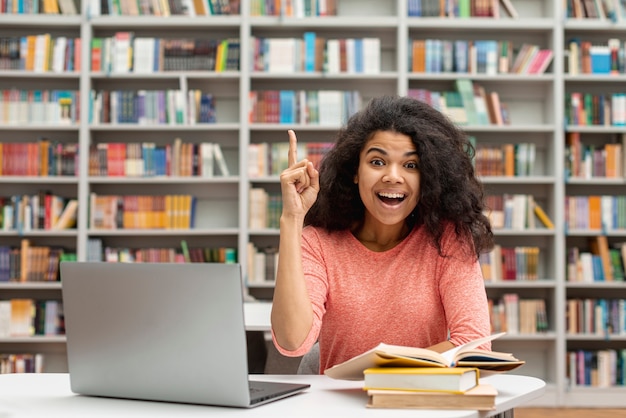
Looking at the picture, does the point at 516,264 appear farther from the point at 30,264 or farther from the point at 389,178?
the point at 389,178

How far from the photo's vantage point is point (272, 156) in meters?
4.78

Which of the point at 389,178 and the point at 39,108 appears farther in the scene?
the point at 39,108

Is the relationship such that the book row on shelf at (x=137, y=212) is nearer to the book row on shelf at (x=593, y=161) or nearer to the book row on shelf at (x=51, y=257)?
the book row on shelf at (x=51, y=257)

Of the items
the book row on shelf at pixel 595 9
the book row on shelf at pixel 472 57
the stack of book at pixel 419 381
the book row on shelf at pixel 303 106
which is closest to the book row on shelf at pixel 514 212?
the book row on shelf at pixel 472 57

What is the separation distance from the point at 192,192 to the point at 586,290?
2.57m

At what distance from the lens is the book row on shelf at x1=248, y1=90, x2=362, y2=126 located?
15.6ft

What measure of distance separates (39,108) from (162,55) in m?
0.82

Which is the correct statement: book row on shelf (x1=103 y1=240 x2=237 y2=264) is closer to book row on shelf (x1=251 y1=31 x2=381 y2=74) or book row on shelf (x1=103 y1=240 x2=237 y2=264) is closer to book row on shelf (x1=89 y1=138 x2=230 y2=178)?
book row on shelf (x1=89 y1=138 x2=230 y2=178)

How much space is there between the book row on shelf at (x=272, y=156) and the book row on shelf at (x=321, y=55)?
46cm

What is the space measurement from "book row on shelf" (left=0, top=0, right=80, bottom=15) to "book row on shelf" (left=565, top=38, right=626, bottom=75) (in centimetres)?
307

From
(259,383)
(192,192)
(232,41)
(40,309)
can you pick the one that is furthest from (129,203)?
(259,383)

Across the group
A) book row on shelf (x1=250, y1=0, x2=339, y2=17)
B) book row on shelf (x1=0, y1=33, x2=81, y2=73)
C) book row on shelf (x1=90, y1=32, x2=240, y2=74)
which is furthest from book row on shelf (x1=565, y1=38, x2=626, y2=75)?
book row on shelf (x1=0, y1=33, x2=81, y2=73)

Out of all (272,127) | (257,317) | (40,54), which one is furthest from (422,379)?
(40,54)

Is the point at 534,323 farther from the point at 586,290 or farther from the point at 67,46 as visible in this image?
the point at 67,46
